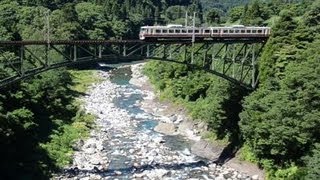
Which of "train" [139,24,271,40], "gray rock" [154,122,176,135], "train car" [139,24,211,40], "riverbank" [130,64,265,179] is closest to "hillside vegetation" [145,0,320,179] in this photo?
"riverbank" [130,64,265,179]

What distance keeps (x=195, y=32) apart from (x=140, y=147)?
13.7 m

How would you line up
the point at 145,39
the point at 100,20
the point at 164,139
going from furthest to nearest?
the point at 100,20
the point at 164,139
the point at 145,39

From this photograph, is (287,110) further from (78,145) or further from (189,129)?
(78,145)

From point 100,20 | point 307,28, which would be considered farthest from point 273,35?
point 100,20

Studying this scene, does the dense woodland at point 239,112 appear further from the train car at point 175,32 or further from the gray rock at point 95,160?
the train car at point 175,32

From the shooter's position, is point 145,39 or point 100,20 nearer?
point 145,39

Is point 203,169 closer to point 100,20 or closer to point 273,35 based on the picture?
point 273,35

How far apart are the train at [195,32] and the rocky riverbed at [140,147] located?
11933 millimetres

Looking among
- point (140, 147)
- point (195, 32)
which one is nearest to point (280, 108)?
point (195, 32)

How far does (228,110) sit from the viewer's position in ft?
186

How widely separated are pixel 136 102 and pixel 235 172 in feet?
118

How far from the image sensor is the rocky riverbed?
50219 mm

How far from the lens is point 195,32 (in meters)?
55.2

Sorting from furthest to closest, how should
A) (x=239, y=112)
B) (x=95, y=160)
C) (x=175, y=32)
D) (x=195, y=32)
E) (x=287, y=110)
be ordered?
(x=239, y=112) → (x=195, y=32) → (x=175, y=32) → (x=95, y=160) → (x=287, y=110)
